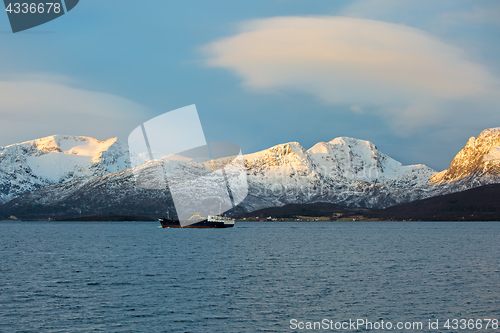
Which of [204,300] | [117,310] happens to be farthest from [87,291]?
[204,300]

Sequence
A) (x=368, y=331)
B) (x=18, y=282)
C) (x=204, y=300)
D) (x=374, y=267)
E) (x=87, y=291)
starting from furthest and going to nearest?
(x=374, y=267)
(x=18, y=282)
(x=87, y=291)
(x=204, y=300)
(x=368, y=331)

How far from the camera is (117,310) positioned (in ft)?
169

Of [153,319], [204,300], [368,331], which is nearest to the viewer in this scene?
[368,331]

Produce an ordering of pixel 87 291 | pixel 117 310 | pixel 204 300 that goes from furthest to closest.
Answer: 1. pixel 87 291
2. pixel 204 300
3. pixel 117 310

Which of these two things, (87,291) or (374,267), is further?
(374,267)

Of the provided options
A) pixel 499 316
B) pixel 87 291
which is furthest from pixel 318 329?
pixel 87 291

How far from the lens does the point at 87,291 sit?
61.9 meters

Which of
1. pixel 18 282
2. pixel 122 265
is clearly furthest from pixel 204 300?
pixel 122 265

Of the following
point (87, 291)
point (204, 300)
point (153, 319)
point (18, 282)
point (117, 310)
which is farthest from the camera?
point (18, 282)

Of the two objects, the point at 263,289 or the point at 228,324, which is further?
the point at 263,289

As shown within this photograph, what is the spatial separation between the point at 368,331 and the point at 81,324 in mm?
27377

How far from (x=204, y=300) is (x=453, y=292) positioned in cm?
3302

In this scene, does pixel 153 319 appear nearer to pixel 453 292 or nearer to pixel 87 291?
pixel 87 291

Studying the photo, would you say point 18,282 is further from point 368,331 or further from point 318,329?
point 368,331
